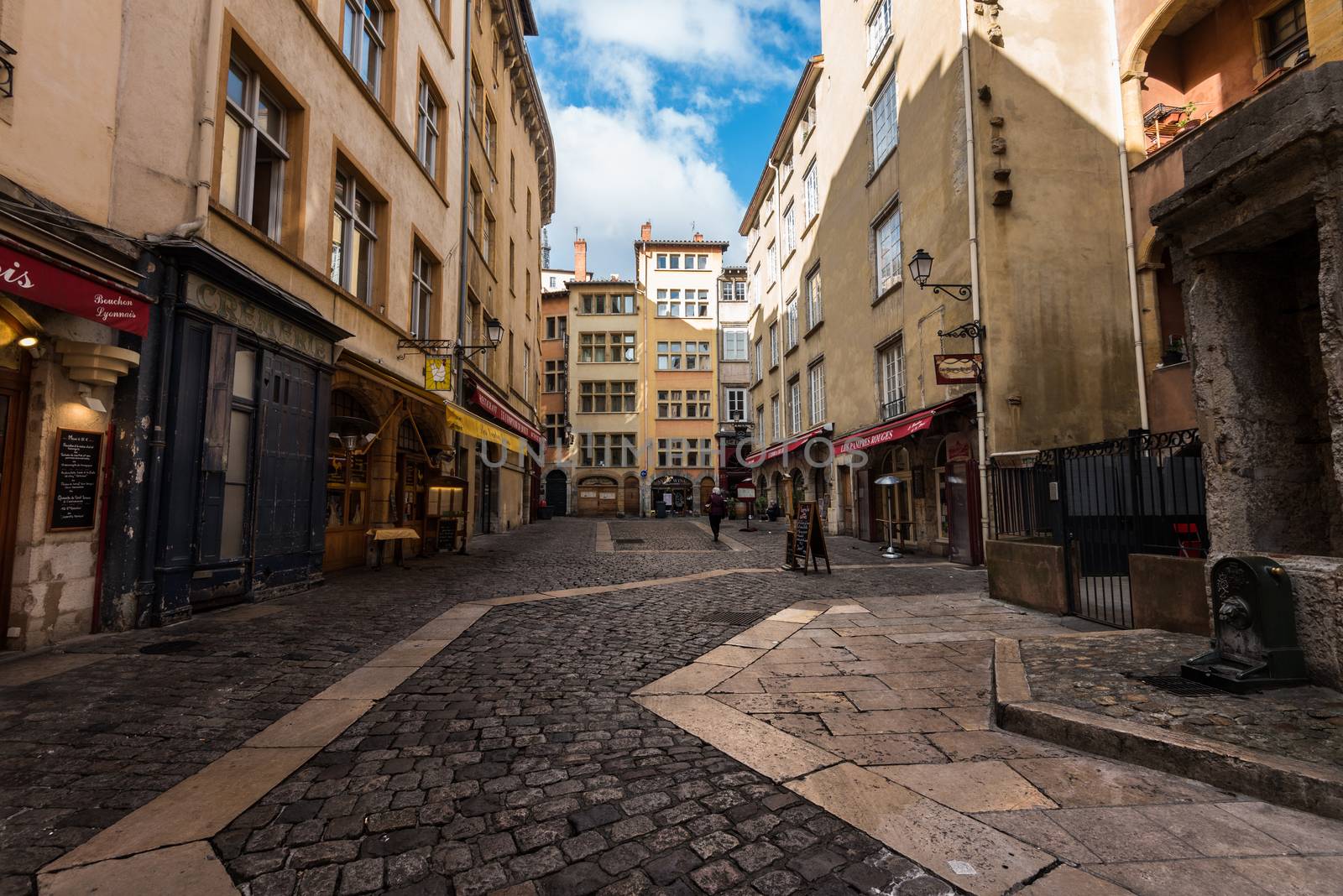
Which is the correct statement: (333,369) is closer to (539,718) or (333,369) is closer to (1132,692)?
(539,718)

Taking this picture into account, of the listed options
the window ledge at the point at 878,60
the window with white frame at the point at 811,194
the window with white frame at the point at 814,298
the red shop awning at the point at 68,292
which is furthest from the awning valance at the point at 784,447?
the red shop awning at the point at 68,292

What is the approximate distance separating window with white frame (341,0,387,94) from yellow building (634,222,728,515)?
28025 mm

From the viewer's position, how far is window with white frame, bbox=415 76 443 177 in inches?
498

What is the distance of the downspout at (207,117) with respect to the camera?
20.5 feet

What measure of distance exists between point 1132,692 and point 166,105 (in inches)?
356

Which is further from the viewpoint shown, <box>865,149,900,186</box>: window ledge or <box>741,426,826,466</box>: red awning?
<box>741,426,826,466</box>: red awning

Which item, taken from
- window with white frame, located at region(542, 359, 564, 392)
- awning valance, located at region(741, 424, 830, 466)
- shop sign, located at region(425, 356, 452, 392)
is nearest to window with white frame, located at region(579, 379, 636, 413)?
window with white frame, located at region(542, 359, 564, 392)

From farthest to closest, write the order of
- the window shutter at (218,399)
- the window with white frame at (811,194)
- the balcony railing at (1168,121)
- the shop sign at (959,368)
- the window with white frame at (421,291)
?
the window with white frame at (811,194)
the window with white frame at (421,291)
the balcony railing at (1168,121)
the shop sign at (959,368)
the window shutter at (218,399)

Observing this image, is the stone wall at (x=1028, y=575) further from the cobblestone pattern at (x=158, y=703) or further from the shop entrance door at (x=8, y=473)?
the shop entrance door at (x=8, y=473)

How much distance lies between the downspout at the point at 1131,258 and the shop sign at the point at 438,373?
12.6 m

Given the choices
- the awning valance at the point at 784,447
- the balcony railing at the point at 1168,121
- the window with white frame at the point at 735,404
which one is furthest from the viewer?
the window with white frame at the point at 735,404

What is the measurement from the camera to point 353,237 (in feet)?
33.3

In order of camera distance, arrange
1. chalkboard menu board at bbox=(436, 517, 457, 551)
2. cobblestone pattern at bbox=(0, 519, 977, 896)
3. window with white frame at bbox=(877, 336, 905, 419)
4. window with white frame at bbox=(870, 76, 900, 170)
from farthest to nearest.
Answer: window with white frame at bbox=(870, 76, 900, 170) < window with white frame at bbox=(877, 336, 905, 419) < chalkboard menu board at bbox=(436, 517, 457, 551) < cobblestone pattern at bbox=(0, 519, 977, 896)

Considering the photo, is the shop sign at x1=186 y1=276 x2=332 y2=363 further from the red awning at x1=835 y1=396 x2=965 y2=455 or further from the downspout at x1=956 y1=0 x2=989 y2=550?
the downspout at x1=956 y1=0 x2=989 y2=550
